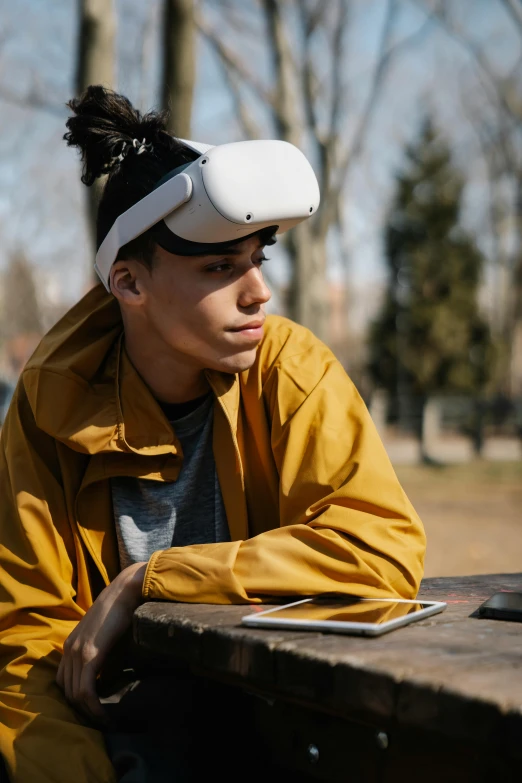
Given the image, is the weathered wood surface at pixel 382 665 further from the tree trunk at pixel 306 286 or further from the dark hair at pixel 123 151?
the tree trunk at pixel 306 286

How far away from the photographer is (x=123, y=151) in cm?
218

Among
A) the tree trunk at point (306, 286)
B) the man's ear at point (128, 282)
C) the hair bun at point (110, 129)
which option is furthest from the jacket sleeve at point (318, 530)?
the tree trunk at point (306, 286)

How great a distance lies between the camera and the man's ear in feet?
7.09

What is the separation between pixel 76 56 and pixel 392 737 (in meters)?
5.34

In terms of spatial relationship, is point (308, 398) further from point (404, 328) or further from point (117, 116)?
point (404, 328)

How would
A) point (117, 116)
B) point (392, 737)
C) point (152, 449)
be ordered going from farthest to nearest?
point (117, 116) < point (152, 449) < point (392, 737)

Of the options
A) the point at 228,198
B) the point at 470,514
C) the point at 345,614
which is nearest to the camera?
the point at 345,614

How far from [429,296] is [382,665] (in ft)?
83.0

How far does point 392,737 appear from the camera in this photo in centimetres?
132

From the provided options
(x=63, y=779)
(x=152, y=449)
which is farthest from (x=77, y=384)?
(x=63, y=779)

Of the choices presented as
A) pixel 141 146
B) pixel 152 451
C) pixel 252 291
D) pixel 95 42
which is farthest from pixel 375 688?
pixel 95 42

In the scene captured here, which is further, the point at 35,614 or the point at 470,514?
the point at 470,514

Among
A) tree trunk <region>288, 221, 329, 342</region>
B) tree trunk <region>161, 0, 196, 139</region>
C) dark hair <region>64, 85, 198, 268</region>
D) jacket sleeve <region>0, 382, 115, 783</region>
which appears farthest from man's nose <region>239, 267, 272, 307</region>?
tree trunk <region>288, 221, 329, 342</region>

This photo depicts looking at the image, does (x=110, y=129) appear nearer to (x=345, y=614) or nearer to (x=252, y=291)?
(x=252, y=291)
